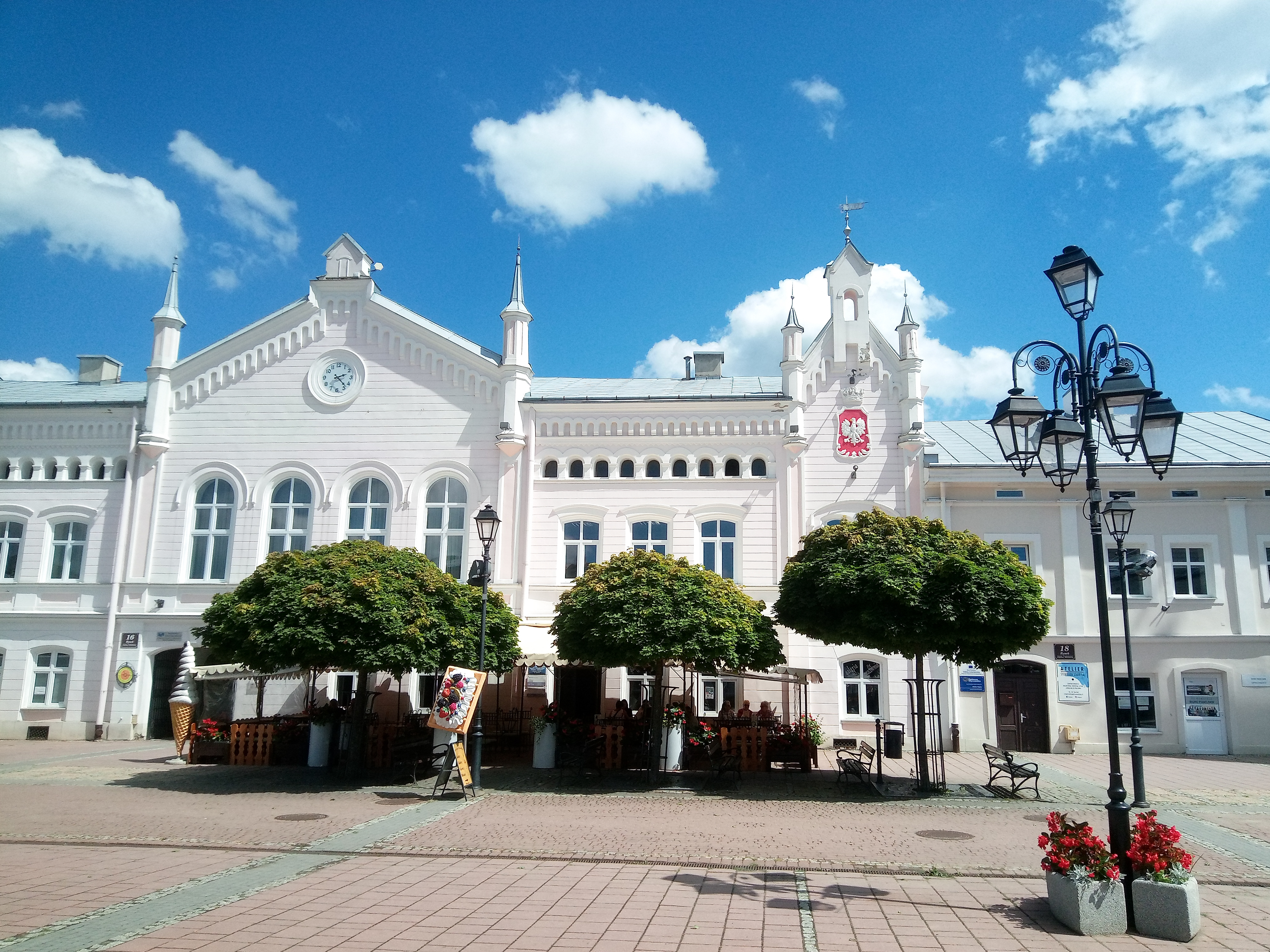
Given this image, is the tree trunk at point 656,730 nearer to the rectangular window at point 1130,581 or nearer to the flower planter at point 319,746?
the flower planter at point 319,746

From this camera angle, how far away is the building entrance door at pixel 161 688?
25766mm

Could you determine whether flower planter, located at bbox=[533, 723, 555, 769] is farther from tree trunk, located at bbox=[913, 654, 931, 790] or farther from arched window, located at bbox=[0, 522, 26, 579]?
arched window, located at bbox=[0, 522, 26, 579]

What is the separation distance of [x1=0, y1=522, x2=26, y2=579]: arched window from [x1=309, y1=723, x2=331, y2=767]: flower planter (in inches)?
518

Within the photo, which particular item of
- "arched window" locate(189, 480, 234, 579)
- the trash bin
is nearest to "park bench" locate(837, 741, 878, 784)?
the trash bin

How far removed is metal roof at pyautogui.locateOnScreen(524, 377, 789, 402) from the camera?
26719 mm

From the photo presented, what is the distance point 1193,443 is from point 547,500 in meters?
20.2

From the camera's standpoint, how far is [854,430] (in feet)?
84.5

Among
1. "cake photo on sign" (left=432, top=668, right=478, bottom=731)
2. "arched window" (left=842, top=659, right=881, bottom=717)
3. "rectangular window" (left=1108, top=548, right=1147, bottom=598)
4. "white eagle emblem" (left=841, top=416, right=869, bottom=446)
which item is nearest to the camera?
"cake photo on sign" (left=432, top=668, right=478, bottom=731)

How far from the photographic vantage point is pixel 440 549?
25781 mm

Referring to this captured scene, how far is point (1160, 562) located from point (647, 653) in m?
16.4

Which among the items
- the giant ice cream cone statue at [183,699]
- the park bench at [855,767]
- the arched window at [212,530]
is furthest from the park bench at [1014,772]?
the arched window at [212,530]

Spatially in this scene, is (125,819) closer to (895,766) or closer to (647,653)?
(647,653)

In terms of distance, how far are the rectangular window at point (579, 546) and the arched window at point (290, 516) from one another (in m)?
7.73

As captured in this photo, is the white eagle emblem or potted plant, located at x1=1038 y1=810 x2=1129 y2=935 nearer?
potted plant, located at x1=1038 y1=810 x2=1129 y2=935
